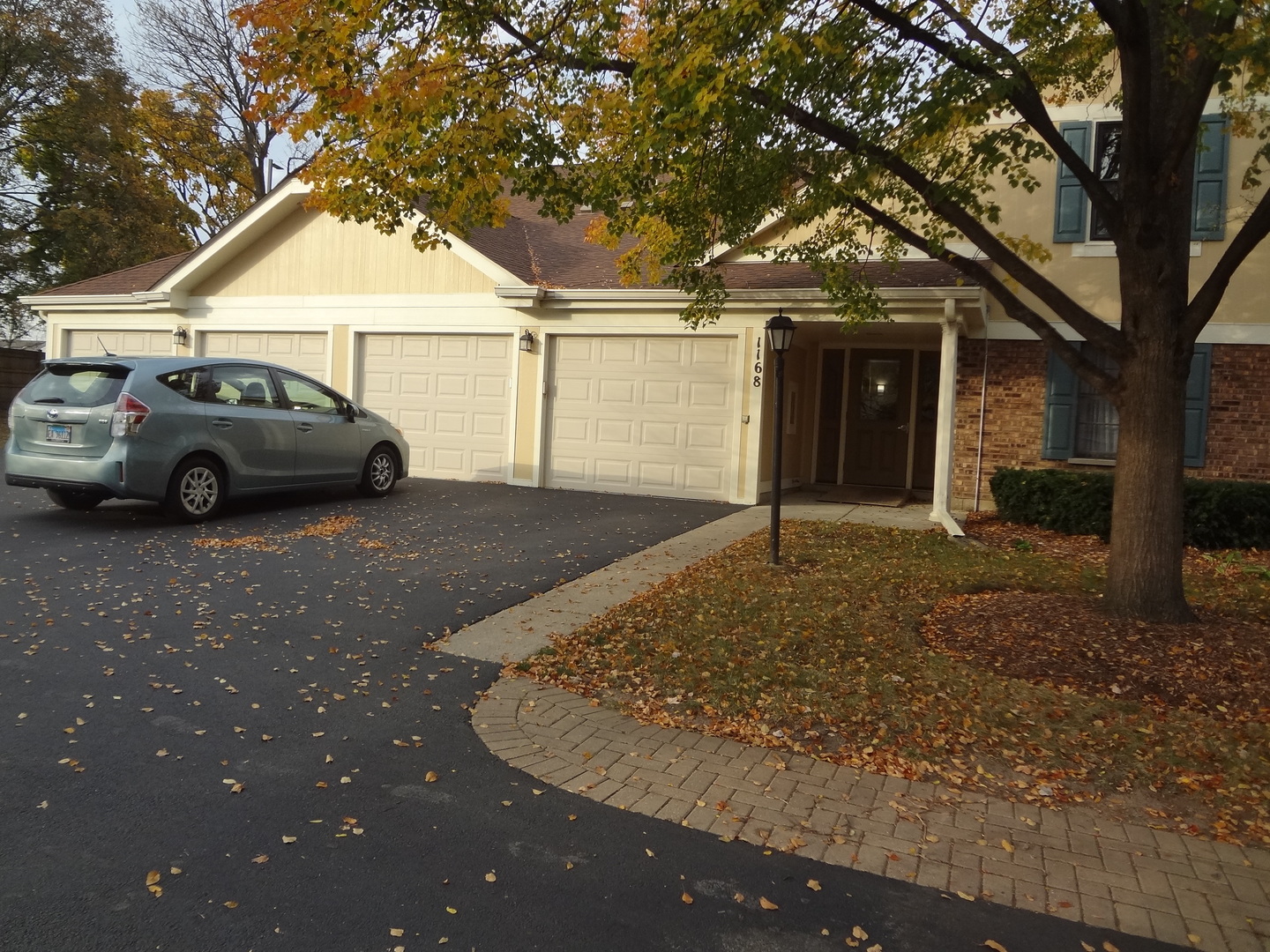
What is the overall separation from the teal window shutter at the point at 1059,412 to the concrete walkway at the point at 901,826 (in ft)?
30.0

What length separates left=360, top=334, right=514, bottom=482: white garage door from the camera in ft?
46.6

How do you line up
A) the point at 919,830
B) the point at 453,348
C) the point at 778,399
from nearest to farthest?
the point at 919,830, the point at 778,399, the point at 453,348

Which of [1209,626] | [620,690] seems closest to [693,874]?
[620,690]

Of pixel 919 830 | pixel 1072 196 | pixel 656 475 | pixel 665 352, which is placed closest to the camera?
pixel 919 830

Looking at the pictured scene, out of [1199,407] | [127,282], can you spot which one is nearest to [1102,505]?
[1199,407]

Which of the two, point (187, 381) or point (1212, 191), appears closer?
point (187, 381)

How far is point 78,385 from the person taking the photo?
901 cm

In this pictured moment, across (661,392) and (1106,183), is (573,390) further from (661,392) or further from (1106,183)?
(1106,183)

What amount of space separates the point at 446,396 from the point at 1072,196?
29.8ft

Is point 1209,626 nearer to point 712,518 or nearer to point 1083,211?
point 712,518

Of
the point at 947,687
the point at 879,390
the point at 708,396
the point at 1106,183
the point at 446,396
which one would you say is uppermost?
the point at 1106,183

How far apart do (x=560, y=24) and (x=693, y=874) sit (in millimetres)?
6465

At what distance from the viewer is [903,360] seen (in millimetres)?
14750

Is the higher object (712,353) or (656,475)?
(712,353)
